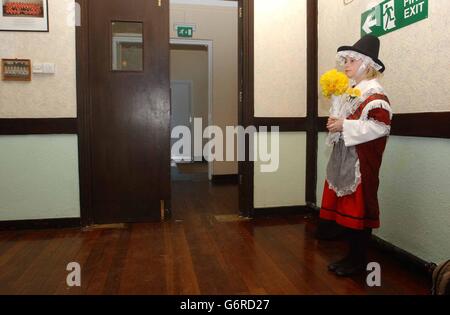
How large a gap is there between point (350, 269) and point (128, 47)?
254cm

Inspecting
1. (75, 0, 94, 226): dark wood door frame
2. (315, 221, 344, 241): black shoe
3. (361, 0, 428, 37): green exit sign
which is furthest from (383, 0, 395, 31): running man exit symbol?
(75, 0, 94, 226): dark wood door frame

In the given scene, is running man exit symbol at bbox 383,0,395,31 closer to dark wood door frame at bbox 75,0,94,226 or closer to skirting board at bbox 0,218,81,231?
dark wood door frame at bbox 75,0,94,226

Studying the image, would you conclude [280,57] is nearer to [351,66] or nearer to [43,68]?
[351,66]

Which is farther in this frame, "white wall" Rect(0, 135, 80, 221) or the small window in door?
the small window in door

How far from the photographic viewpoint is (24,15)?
2936mm

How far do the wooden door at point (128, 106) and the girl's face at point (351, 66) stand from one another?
66.1 inches

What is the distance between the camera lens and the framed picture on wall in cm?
292

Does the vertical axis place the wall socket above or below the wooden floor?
above

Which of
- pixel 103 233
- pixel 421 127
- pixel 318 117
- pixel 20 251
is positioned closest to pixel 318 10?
pixel 318 117

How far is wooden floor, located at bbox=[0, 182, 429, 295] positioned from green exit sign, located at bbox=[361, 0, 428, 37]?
61.0 inches

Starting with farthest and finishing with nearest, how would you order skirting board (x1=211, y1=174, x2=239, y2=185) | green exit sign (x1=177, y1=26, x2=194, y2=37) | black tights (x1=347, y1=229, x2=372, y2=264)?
skirting board (x1=211, y1=174, x2=239, y2=185), green exit sign (x1=177, y1=26, x2=194, y2=37), black tights (x1=347, y1=229, x2=372, y2=264)

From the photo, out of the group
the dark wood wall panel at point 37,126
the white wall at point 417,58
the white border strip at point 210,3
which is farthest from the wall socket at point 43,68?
the white border strip at point 210,3

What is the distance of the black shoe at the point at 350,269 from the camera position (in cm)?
211

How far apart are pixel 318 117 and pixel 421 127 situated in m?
1.35
